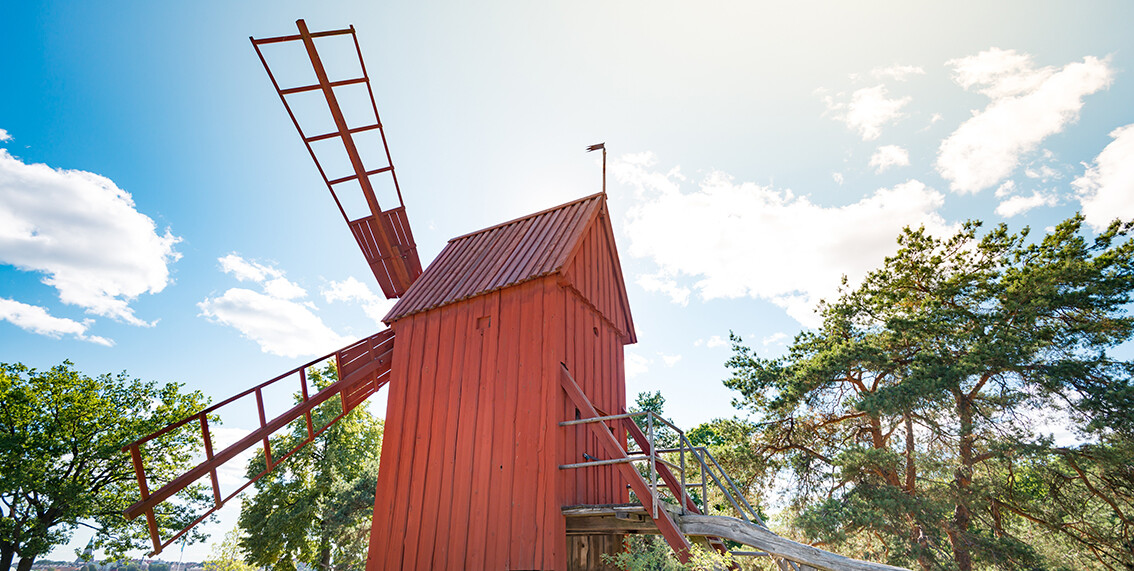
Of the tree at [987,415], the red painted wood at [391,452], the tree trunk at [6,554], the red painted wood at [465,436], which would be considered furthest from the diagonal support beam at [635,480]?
the tree trunk at [6,554]

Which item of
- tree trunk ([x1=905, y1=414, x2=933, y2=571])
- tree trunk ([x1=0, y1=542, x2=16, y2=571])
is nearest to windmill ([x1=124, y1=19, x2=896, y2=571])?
tree trunk ([x1=905, y1=414, x2=933, y2=571])

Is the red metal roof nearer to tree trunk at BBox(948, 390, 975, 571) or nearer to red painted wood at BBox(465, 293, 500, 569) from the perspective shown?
red painted wood at BBox(465, 293, 500, 569)

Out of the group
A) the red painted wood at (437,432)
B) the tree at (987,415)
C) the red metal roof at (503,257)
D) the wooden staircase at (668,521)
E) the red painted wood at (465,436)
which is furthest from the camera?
the tree at (987,415)

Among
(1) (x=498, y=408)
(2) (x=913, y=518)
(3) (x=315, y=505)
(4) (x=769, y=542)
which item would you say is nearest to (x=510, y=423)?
(1) (x=498, y=408)

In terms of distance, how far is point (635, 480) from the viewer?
726 centimetres

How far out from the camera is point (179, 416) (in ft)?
72.2

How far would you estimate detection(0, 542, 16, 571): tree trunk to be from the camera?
17859 millimetres

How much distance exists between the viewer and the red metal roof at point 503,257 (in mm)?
9430

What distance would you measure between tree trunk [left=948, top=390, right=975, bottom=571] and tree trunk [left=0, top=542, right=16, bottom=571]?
28442 mm

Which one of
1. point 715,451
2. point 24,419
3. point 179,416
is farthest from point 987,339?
point 24,419

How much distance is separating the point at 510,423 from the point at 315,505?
50.0 ft

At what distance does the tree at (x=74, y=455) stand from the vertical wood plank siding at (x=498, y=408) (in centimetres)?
1456

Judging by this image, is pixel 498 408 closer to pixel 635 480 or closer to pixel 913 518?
pixel 635 480

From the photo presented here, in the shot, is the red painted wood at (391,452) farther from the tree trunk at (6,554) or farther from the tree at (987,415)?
the tree trunk at (6,554)
